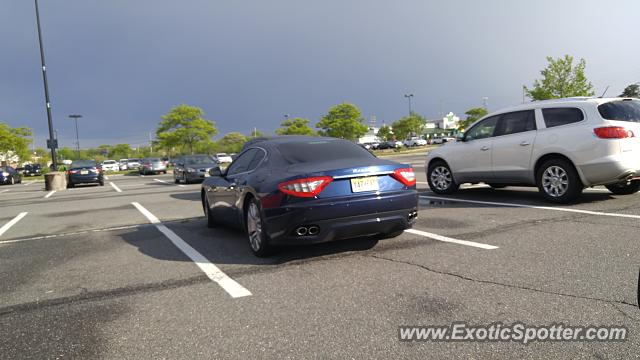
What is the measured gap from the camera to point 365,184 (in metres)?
4.78

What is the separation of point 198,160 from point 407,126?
81.1 meters

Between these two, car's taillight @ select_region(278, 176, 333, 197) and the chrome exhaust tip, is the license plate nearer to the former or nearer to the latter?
car's taillight @ select_region(278, 176, 333, 197)

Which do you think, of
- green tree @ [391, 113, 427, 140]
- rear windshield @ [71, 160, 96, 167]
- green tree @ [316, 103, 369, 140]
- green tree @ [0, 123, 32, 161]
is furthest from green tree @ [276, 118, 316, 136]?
rear windshield @ [71, 160, 96, 167]

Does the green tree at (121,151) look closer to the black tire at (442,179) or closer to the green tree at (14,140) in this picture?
the green tree at (14,140)

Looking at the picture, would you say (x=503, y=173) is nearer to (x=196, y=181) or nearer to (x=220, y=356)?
(x=220, y=356)

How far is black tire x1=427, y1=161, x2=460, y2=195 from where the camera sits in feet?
32.1

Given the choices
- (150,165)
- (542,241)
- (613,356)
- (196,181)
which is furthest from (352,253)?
(150,165)

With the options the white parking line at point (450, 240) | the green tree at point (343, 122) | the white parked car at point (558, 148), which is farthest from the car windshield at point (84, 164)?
the green tree at point (343, 122)

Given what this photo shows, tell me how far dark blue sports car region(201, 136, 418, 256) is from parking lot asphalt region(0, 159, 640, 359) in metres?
0.35

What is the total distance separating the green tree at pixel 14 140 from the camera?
176 ft

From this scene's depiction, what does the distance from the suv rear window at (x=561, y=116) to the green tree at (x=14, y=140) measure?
6173 centimetres

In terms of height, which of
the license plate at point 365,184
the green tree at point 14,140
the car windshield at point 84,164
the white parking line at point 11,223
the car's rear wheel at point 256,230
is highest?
the green tree at point 14,140

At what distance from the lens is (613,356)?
253 cm

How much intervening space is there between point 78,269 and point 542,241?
214 inches
